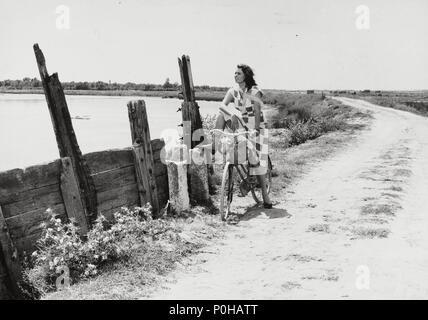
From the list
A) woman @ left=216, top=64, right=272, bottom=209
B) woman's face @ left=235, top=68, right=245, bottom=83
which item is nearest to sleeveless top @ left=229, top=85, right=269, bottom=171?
woman @ left=216, top=64, right=272, bottom=209

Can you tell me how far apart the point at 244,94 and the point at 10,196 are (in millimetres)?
3837

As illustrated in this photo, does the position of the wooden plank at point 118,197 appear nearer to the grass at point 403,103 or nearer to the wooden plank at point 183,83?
the wooden plank at point 183,83

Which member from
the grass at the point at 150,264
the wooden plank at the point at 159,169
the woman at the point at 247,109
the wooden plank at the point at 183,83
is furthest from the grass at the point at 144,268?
the wooden plank at the point at 183,83

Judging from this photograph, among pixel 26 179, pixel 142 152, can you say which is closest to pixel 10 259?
pixel 26 179

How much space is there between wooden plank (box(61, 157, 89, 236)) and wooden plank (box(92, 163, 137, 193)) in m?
0.50

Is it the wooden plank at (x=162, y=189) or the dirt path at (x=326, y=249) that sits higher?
the wooden plank at (x=162, y=189)

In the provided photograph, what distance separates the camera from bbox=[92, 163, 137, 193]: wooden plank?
630 centimetres

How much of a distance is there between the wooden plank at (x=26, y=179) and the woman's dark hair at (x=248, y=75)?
3214mm

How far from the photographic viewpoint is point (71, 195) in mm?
5711

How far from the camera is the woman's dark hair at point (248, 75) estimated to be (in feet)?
23.2
